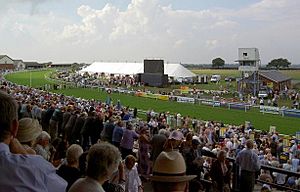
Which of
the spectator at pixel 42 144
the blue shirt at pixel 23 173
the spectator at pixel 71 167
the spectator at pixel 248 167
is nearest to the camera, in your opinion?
the blue shirt at pixel 23 173

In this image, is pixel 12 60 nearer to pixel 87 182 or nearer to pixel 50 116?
pixel 50 116

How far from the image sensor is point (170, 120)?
27.5m

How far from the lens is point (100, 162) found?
3.45 meters

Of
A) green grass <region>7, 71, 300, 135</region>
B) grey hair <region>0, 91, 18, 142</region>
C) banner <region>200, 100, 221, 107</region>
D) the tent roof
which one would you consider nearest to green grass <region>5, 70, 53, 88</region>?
green grass <region>7, 71, 300, 135</region>

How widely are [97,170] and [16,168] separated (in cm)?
117

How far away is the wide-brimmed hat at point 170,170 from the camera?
104 inches

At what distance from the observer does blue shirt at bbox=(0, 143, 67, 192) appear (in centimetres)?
229

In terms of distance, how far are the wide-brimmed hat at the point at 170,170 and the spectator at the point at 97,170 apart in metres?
0.73

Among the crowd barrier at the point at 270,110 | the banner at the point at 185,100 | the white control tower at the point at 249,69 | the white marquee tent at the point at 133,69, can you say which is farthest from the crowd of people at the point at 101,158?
the white marquee tent at the point at 133,69

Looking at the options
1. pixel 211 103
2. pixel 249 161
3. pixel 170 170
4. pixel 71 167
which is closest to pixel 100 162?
pixel 170 170

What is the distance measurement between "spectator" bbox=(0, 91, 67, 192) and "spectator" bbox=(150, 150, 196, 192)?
573 mm

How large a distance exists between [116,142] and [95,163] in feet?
23.7

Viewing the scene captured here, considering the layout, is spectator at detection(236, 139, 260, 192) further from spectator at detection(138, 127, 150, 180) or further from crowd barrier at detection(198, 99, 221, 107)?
crowd barrier at detection(198, 99, 221, 107)

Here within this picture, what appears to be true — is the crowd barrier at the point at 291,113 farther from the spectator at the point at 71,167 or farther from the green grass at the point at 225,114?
the spectator at the point at 71,167
